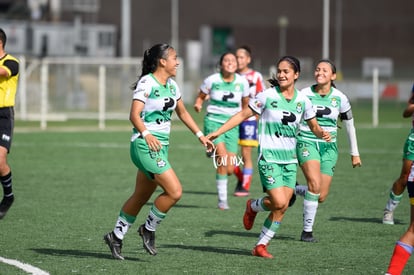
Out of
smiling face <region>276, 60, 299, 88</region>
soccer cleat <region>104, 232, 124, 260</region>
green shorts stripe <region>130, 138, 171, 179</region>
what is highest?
smiling face <region>276, 60, 299, 88</region>

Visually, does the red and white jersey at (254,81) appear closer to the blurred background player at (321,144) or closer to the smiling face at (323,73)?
the blurred background player at (321,144)

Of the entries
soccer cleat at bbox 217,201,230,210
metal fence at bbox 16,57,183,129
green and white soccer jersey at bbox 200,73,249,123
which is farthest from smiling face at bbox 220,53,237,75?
metal fence at bbox 16,57,183,129

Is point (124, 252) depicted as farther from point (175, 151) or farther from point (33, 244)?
→ point (175, 151)

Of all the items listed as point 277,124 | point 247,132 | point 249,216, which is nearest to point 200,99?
point 247,132

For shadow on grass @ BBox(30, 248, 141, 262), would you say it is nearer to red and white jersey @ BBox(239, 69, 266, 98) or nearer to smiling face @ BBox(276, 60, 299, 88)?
smiling face @ BBox(276, 60, 299, 88)

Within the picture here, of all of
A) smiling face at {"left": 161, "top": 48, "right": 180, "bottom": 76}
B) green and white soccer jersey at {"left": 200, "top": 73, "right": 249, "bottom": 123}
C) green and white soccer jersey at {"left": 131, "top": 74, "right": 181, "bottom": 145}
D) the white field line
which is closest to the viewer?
the white field line

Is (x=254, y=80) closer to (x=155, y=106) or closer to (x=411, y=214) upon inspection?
(x=155, y=106)

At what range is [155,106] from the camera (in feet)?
31.8

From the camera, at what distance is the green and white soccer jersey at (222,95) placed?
15.2m

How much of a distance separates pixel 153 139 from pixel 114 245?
1296mm

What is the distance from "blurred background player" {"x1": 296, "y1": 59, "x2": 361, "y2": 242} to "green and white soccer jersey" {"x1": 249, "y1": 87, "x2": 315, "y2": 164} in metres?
1.15

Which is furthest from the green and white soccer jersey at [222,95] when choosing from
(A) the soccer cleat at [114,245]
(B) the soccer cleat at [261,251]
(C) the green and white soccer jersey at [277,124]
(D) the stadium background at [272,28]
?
(D) the stadium background at [272,28]

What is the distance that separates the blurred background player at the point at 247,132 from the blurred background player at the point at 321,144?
4.32 m

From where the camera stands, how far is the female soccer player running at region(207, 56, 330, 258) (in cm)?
1016
